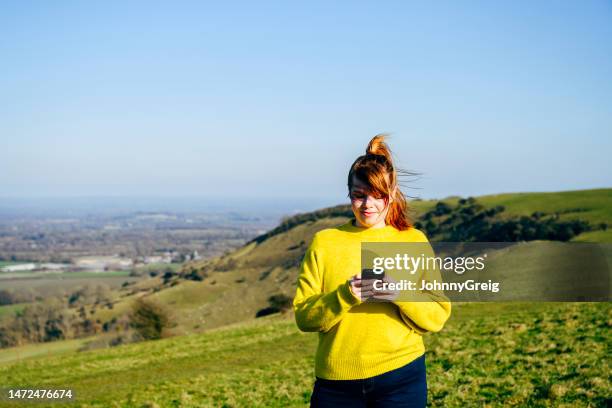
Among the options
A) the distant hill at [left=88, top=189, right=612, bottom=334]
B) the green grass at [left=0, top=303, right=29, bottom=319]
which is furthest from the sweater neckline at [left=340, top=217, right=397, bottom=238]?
the green grass at [left=0, top=303, right=29, bottom=319]

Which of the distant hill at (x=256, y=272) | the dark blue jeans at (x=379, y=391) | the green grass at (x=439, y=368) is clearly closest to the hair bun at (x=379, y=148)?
the dark blue jeans at (x=379, y=391)

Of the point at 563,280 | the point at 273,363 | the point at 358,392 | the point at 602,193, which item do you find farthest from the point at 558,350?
the point at 602,193

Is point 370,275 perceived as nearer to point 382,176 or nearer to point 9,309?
point 382,176

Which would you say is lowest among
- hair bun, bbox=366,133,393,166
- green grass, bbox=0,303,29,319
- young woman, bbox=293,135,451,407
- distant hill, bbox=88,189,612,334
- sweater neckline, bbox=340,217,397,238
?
green grass, bbox=0,303,29,319

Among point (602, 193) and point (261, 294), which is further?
point (261, 294)

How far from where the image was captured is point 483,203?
86.4 m

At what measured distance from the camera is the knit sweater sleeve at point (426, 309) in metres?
3.39

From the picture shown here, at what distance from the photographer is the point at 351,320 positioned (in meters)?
3.45

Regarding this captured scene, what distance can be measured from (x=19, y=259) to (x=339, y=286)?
170757mm

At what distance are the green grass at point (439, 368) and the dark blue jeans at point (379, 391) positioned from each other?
5.29 metres

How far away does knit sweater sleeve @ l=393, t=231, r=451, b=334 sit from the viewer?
3.39m

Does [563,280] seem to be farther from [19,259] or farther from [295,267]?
[19,259]

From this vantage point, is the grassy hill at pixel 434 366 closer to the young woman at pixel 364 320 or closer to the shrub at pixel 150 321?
the young woman at pixel 364 320
